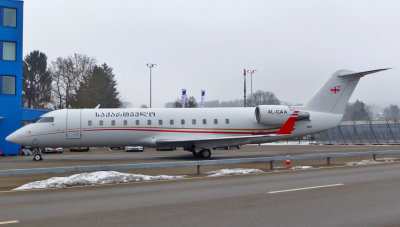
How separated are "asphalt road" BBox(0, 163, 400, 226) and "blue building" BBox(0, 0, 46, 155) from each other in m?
24.2

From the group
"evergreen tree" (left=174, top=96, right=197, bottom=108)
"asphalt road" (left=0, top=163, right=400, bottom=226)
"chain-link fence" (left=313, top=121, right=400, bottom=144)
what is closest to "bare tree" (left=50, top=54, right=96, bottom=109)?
"evergreen tree" (left=174, top=96, right=197, bottom=108)

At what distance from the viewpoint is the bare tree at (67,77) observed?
64.9m

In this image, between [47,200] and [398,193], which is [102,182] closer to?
[47,200]

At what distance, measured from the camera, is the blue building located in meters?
32.9

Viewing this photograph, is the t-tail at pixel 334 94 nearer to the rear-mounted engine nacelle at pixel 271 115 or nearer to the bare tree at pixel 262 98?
the rear-mounted engine nacelle at pixel 271 115

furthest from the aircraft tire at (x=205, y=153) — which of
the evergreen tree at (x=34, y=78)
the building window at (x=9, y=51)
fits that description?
the evergreen tree at (x=34, y=78)

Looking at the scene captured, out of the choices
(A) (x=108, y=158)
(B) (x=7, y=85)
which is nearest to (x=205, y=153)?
(A) (x=108, y=158)

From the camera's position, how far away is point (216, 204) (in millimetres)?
9062

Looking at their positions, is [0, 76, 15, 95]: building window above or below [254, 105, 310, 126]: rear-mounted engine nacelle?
above

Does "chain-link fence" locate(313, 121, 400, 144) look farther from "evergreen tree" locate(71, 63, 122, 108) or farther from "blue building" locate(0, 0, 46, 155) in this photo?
"evergreen tree" locate(71, 63, 122, 108)

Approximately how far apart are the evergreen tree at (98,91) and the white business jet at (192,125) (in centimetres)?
3771

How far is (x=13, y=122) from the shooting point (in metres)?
33.2

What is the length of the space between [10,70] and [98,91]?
115 feet

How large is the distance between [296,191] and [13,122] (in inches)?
1133
